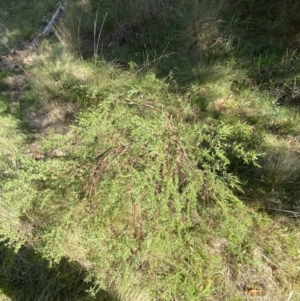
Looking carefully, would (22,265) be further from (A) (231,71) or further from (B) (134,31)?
(B) (134,31)

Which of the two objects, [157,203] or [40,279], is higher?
[157,203]

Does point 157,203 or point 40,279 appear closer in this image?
point 157,203

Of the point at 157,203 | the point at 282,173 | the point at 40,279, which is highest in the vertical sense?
the point at 157,203

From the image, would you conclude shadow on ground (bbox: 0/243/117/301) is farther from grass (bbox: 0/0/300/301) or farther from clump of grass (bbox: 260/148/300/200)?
clump of grass (bbox: 260/148/300/200)

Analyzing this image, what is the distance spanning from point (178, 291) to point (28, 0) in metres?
6.01

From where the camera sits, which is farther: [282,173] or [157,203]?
[282,173]

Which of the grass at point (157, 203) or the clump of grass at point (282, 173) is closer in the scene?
the grass at point (157, 203)

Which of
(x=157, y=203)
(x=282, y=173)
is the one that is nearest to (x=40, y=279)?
(x=157, y=203)

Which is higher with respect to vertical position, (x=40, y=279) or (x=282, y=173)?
(x=282, y=173)

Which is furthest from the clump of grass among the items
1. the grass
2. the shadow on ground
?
the shadow on ground

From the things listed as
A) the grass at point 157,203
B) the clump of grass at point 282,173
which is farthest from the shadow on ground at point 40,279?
the clump of grass at point 282,173

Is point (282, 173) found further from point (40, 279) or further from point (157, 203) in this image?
point (40, 279)

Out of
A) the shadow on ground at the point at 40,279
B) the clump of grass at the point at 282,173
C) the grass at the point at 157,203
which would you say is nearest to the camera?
the grass at the point at 157,203

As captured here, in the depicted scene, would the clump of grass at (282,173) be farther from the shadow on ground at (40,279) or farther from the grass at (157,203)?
the shadow on ground at (40,279)
